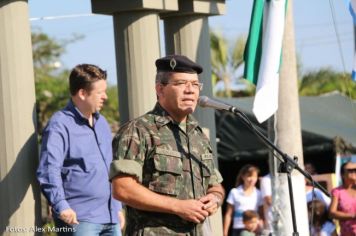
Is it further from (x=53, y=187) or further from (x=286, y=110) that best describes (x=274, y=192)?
(x=53, y=187)

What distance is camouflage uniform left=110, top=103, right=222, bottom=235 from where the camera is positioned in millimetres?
5156

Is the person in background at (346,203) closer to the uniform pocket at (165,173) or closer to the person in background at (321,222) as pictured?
the person in background at (321,222)

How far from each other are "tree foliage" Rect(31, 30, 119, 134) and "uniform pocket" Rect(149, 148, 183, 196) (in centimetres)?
2409

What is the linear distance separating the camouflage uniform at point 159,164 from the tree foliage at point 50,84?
2401 centimetres

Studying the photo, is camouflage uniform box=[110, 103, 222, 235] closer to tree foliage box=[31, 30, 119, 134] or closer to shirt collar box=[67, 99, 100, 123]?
shirt collar box=[67, 99, 100, 123]

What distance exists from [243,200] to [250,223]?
13.7 inches

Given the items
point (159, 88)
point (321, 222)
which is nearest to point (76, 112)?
point (159, 88)

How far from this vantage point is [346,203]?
10.6 m


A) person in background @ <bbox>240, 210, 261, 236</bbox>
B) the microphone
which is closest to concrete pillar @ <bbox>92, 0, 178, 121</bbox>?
the microphone

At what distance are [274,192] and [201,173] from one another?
437cm

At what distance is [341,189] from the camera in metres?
10.7

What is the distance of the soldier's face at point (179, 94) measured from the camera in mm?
5277

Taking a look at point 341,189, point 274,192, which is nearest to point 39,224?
point 274,192

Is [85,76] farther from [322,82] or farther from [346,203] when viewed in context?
[322,82]
